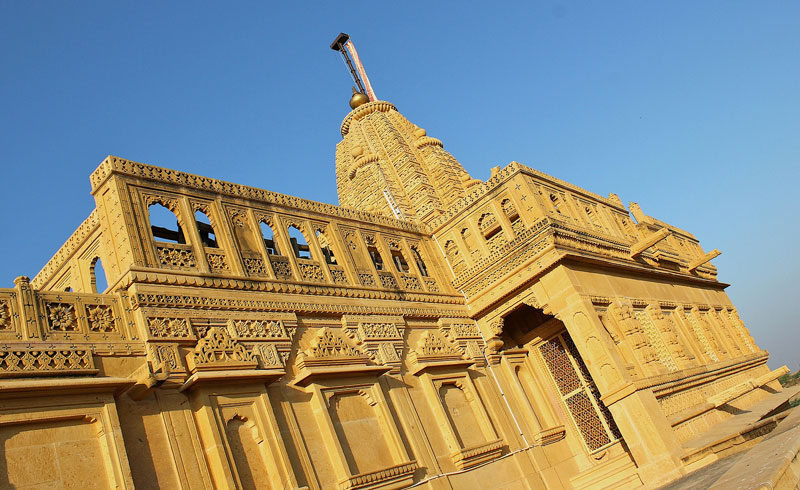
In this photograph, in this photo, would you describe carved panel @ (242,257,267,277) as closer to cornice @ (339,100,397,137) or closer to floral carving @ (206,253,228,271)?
floral carving @ (206,253,228,271)

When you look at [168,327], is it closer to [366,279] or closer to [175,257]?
[175,257]

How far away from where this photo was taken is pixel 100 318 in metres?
7.86

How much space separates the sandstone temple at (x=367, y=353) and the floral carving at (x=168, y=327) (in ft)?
0.12

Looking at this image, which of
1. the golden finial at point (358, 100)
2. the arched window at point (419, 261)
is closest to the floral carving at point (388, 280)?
the arched window at point (419, 261)

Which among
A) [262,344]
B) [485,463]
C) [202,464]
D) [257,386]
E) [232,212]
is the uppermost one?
[232,212]

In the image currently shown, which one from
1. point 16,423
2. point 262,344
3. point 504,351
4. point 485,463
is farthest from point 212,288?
point 504,351

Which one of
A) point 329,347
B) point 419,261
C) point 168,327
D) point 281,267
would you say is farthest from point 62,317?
point 419,261

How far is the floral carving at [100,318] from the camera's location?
307 inches

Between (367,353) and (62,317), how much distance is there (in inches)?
189

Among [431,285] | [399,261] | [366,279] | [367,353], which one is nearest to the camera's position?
[367,353]

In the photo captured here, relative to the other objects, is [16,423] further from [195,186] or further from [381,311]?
[381,311]

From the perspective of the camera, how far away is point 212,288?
918 cm

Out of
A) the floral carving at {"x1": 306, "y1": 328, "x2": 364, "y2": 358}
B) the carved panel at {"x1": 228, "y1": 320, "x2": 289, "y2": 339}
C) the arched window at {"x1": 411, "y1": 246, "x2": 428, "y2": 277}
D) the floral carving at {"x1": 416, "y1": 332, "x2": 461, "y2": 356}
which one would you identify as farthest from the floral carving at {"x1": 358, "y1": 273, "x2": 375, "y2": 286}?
the carved panel at {"x1": 228, "y1": 320, "x2": 289, "y2": 339}

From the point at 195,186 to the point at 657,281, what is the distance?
1098 cm
